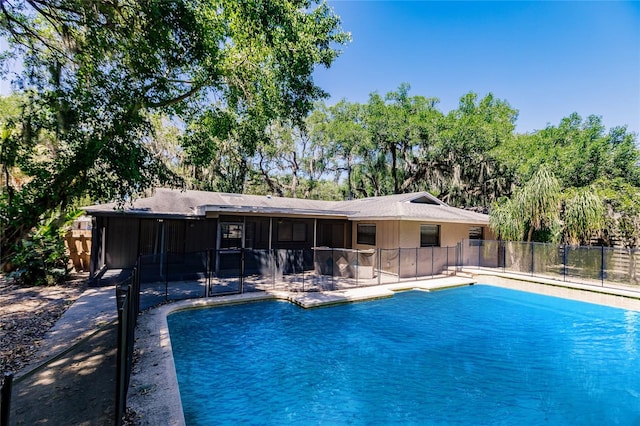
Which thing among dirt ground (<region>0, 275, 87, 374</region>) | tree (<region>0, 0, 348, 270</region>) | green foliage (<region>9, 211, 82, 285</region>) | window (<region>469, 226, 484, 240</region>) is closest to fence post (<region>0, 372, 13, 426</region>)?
tree (<region>0, 0, 348, 270</region>)

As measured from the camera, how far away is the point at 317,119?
26234mm

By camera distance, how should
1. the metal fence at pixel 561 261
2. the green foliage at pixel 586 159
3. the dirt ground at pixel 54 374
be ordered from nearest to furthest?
the dirt ground at pixel 54 374, the metal fence at pixel 561 261, the green foliage at pixel 586 159

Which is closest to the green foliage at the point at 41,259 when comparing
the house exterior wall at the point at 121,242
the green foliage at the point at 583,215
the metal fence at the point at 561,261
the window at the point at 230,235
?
the house exterior wall at the point at 121,242

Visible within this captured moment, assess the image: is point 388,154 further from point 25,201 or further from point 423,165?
point 25,201

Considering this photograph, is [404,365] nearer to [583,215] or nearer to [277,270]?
[277,270]

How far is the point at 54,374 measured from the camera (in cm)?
422

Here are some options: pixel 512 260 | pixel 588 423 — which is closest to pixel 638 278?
pixel 512 260

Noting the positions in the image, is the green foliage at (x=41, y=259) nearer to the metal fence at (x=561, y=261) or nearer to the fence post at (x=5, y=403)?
the fence post at (x=5, y=403)

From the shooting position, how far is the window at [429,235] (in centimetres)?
1449

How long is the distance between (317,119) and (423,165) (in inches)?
382

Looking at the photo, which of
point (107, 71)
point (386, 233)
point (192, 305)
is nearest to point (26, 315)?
point (192, 305)

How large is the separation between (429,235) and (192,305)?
1102 centimetres

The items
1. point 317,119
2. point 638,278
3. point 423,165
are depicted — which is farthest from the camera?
point 317,119

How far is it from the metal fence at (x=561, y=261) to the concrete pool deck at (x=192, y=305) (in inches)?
46.9
